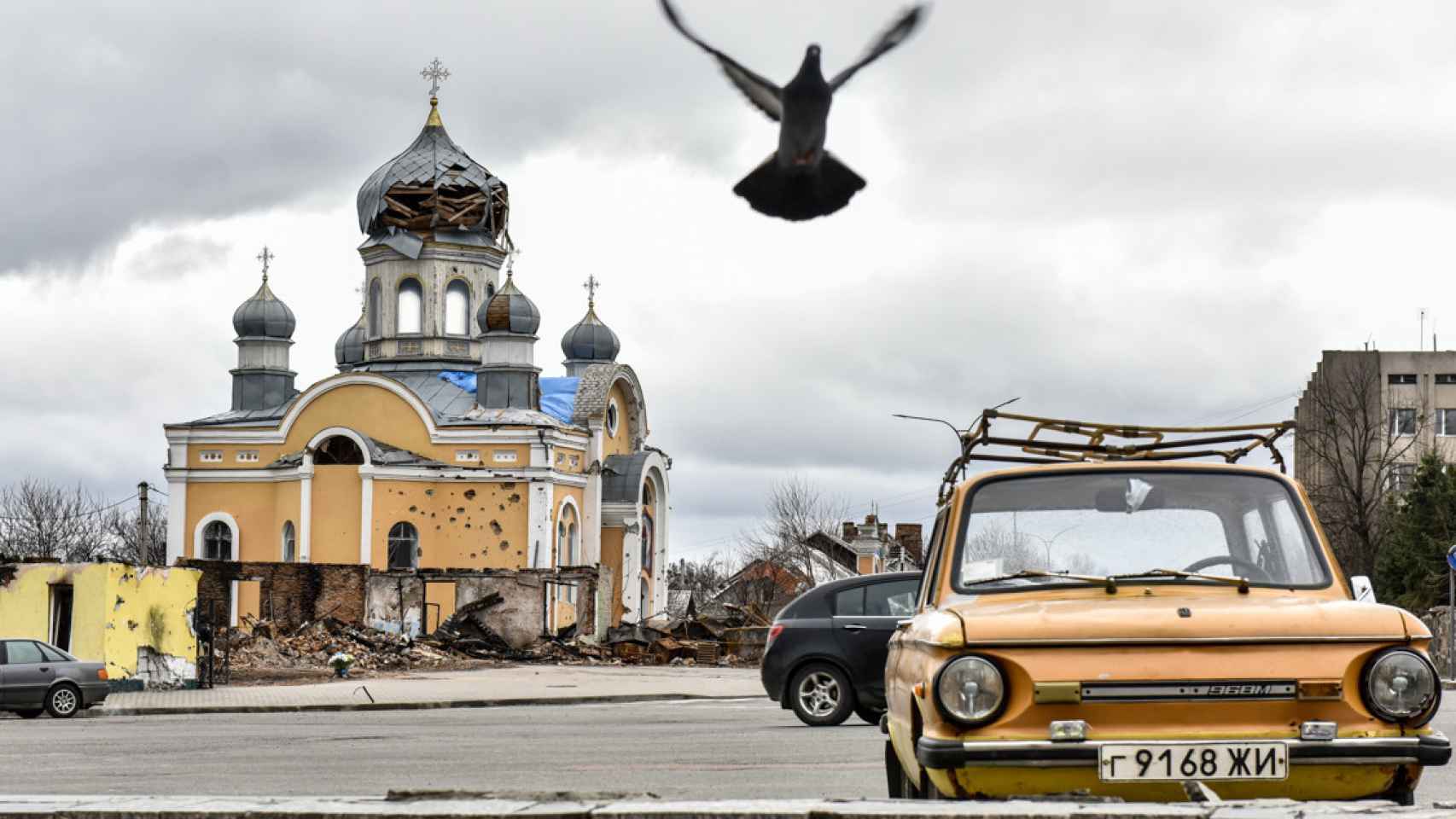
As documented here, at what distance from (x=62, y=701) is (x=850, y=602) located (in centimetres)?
1219

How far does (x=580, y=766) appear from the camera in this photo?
1416 centimetres

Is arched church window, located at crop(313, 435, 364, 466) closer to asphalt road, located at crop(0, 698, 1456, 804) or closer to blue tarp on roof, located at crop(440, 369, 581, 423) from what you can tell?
blue tarp on roof, located at crop(440, 369, 581, 423)

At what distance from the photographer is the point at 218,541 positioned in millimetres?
61562

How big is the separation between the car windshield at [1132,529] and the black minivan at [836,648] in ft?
36.2

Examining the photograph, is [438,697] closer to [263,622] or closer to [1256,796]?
[263,622]

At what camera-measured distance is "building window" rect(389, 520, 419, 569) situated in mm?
58688

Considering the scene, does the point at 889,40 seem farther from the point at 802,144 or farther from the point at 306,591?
the point at 306,591

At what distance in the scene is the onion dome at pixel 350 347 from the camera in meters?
70.4

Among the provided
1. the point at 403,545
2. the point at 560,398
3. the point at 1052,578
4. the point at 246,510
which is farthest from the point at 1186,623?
the point at 560,398

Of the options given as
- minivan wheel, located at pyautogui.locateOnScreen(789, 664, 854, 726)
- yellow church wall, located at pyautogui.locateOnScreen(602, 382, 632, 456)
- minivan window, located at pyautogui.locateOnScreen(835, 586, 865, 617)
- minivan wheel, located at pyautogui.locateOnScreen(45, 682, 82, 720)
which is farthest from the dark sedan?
yellow church wall, located at pyautogui.locateOnScreen(602, 382, 632, 456)

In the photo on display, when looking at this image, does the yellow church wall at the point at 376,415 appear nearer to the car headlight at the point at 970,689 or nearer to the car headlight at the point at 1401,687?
the car headlight at the point at 970,689

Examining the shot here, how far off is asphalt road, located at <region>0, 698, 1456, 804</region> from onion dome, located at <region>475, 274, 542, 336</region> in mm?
38195

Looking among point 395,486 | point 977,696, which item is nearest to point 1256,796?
point 977,696

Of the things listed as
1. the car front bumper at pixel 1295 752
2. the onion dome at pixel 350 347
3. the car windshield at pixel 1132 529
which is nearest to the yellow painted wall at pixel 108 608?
the car windshield at pixel 1132 529
